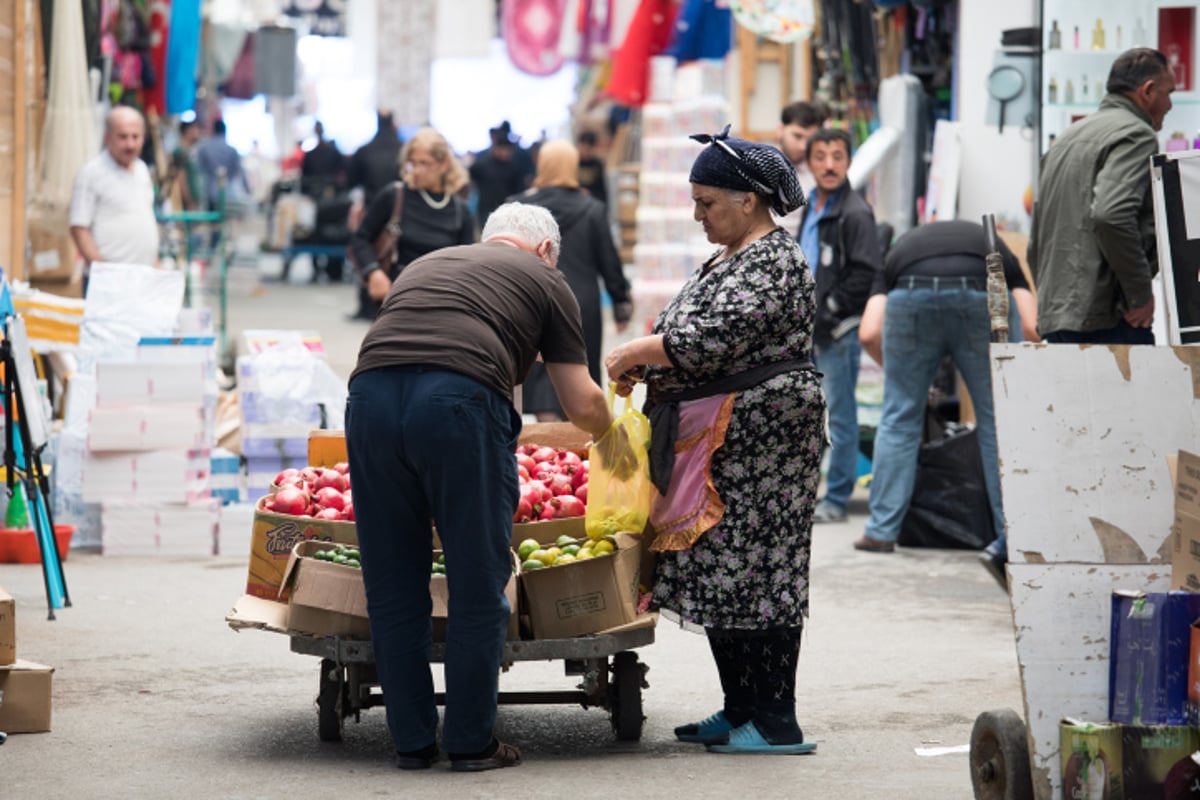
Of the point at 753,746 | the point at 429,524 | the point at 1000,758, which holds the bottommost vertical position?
the point at 753,746

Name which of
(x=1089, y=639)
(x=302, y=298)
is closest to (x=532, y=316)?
(x=1089, y=639)

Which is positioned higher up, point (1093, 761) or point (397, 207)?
point (397, 207)

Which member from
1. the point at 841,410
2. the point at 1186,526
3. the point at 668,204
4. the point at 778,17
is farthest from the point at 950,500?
the point at 668,204

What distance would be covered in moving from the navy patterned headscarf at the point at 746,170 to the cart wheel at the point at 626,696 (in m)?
1.47

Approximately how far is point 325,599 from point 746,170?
5.90ft

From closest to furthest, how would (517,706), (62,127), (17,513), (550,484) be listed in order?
(550,484) → (517,706) → (17,513) → (62,127)

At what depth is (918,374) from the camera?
396 inches

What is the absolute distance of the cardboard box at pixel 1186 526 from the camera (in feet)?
15.4

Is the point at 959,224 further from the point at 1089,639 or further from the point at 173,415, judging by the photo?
the point at 1089,639

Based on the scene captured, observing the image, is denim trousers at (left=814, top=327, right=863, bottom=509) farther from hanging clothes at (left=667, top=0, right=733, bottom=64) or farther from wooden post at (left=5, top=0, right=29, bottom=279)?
hanging clothes at (left=667, top=0, right=733, bottom=64)

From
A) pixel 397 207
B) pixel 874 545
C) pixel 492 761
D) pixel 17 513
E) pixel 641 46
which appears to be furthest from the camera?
pixel 641 46

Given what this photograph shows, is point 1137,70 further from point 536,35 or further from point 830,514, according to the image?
point 536,35

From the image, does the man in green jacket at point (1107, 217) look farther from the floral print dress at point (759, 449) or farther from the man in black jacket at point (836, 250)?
the floral print dress at point (759, 449)

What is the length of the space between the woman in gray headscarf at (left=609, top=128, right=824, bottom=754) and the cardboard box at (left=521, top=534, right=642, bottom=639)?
8.9 inches
